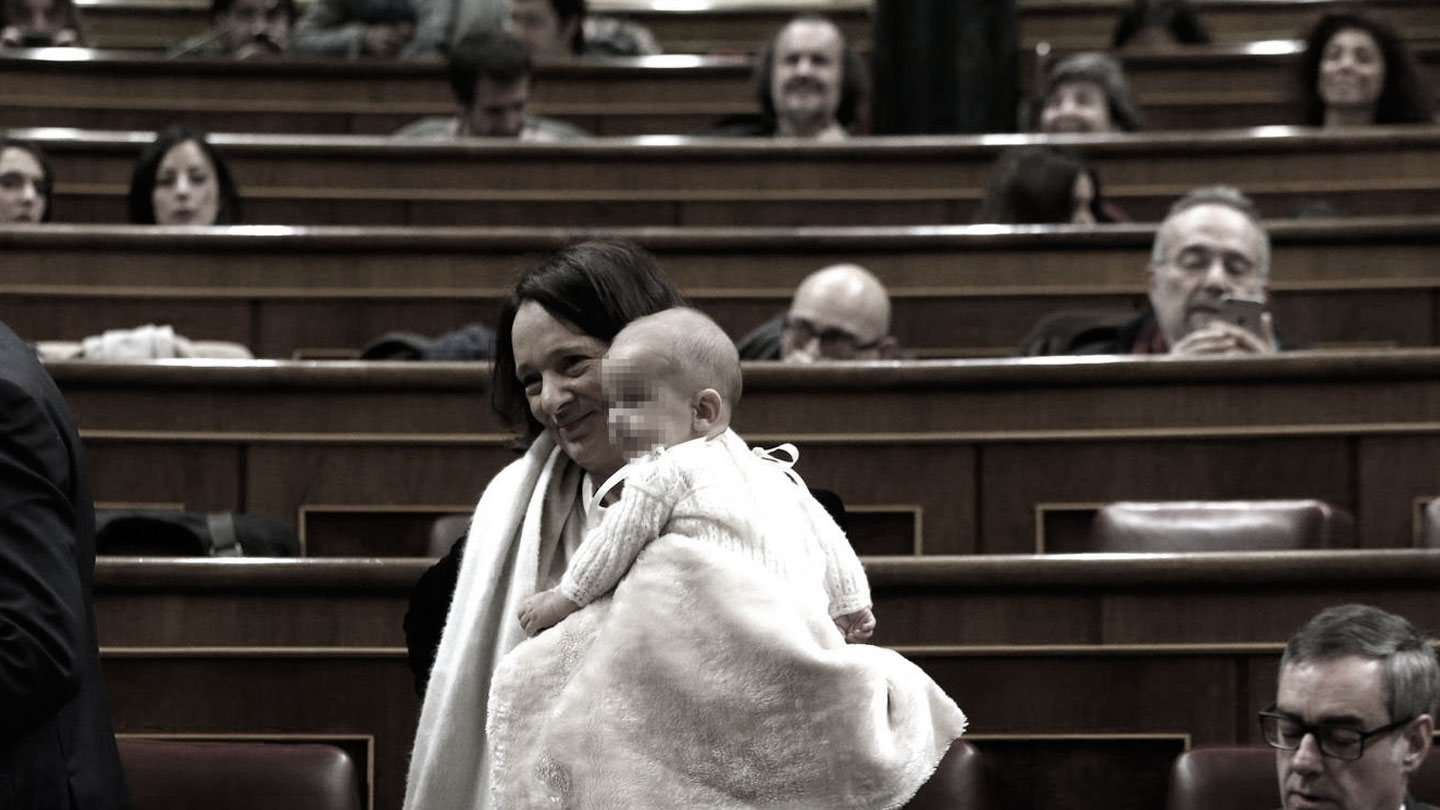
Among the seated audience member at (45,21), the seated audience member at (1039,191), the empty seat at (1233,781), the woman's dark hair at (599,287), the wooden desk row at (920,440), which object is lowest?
the empty seat at (1233,781)

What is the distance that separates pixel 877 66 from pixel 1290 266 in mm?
1304

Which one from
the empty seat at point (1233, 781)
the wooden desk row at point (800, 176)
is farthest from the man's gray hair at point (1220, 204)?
the empty seat at point (1233, 781)

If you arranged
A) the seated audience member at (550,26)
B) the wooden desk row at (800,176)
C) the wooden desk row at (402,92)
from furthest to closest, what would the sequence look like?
the seated audience member at (550,26) < the wooden desk row at (402,92) < the wooden desk row at (800,176)

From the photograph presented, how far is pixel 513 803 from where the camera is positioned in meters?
1.26

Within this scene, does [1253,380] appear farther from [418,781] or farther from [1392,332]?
[418,781]

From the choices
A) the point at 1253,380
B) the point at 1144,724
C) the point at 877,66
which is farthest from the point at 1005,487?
the point at 877,66

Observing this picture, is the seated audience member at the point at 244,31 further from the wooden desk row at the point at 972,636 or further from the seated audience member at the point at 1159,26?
the wooden desk row at the point at 972,636

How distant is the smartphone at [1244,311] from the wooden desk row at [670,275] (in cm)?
50

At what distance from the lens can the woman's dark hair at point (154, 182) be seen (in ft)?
11.2

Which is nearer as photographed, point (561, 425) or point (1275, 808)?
point (561, 425)

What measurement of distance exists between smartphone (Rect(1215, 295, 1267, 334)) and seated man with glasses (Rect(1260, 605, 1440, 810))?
3.30ft

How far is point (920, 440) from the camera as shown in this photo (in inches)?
97.4

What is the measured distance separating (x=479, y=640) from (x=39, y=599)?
11.5 inches

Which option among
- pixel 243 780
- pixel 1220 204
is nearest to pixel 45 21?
pixel 1220 204
